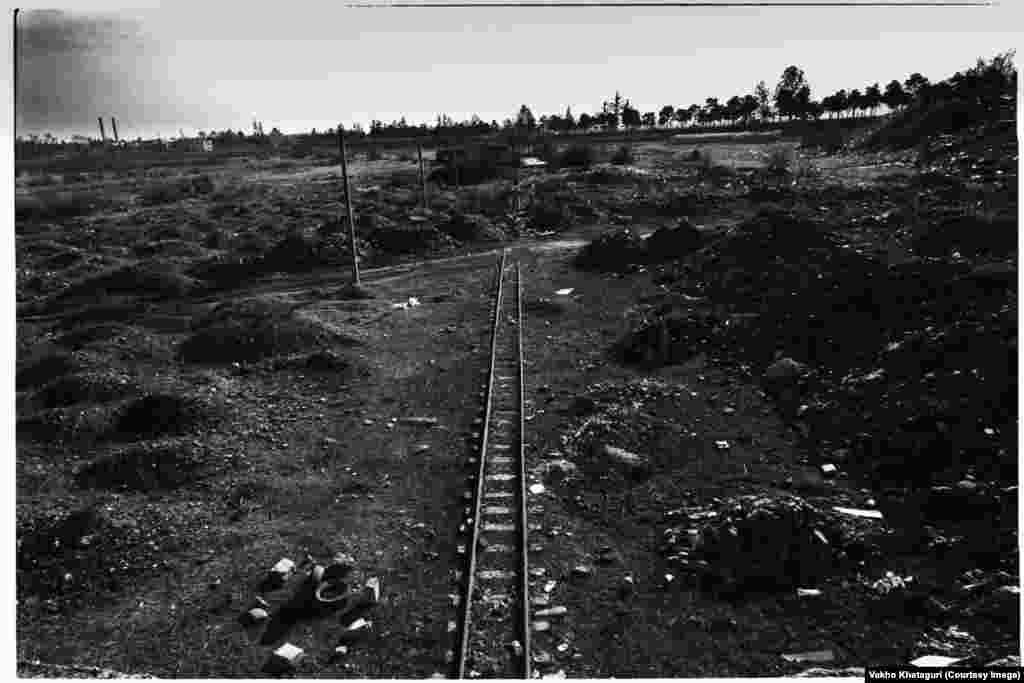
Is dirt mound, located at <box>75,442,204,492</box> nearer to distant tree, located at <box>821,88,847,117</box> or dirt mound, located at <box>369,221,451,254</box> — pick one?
dirt mound, located at <box>369,221,451,254</box>

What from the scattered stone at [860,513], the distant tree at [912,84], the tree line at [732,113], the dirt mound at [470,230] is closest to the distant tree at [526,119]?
the tree line at [732,113]

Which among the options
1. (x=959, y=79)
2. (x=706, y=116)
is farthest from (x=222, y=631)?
(x=706, y=116)

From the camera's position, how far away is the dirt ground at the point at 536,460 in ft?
17.7

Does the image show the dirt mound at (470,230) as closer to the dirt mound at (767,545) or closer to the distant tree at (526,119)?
the dirt mound at (767,545)

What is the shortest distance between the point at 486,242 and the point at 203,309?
1134cm

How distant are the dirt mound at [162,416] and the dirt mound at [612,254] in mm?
12261

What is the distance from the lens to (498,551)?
21.2ft

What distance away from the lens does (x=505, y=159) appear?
43938mm

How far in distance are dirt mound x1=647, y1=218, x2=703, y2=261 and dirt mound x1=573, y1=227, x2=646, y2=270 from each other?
0.32m

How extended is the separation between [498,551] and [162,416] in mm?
5863

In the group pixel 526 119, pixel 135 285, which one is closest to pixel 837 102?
pixel 526 119

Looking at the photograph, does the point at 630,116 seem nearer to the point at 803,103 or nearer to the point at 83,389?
the point at 803,103

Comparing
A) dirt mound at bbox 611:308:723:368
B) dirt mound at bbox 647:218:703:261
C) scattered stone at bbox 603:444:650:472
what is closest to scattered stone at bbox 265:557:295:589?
scattered stone at bbox 603:444:650:472

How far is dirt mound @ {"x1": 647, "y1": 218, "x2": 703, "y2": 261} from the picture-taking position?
63.4ft
